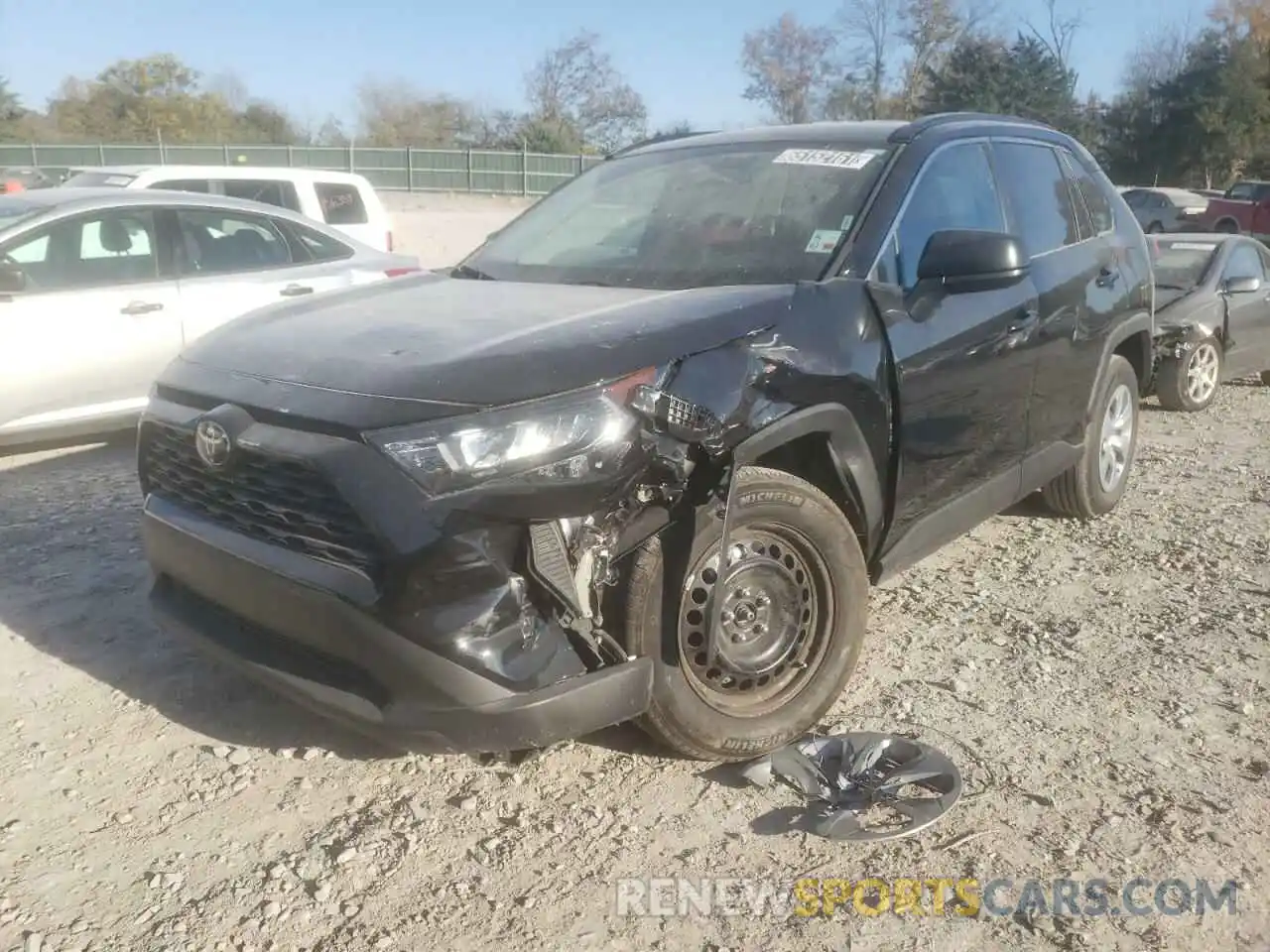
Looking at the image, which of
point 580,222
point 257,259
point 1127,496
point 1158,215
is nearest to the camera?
point 580,222

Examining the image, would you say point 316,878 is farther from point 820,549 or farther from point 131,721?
point 820,549

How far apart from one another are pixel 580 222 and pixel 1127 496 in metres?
3.51

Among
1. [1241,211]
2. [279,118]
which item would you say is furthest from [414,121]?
[1241,211]

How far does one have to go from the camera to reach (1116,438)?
5449 mm

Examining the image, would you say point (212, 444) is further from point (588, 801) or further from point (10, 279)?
point (10, 279)

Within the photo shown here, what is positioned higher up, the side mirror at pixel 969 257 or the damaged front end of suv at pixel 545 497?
the side mirror at pixel 969 257

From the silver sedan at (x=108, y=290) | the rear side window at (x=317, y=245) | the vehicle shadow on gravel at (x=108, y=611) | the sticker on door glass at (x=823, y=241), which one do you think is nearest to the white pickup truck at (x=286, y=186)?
the rear side window at (x=317, y=245)

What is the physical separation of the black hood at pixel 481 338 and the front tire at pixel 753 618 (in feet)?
1.47

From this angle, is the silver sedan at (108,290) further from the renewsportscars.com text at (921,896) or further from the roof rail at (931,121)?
the renewsportscars.com text at (921,896)

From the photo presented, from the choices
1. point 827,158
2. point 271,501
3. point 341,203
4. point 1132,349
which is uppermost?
point 827,158

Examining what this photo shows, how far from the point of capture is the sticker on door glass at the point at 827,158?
377cm

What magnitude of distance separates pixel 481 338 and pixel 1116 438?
3.81 m

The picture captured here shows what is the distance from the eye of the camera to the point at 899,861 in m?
2.75

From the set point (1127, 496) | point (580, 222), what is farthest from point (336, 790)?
point (1127, 496)
